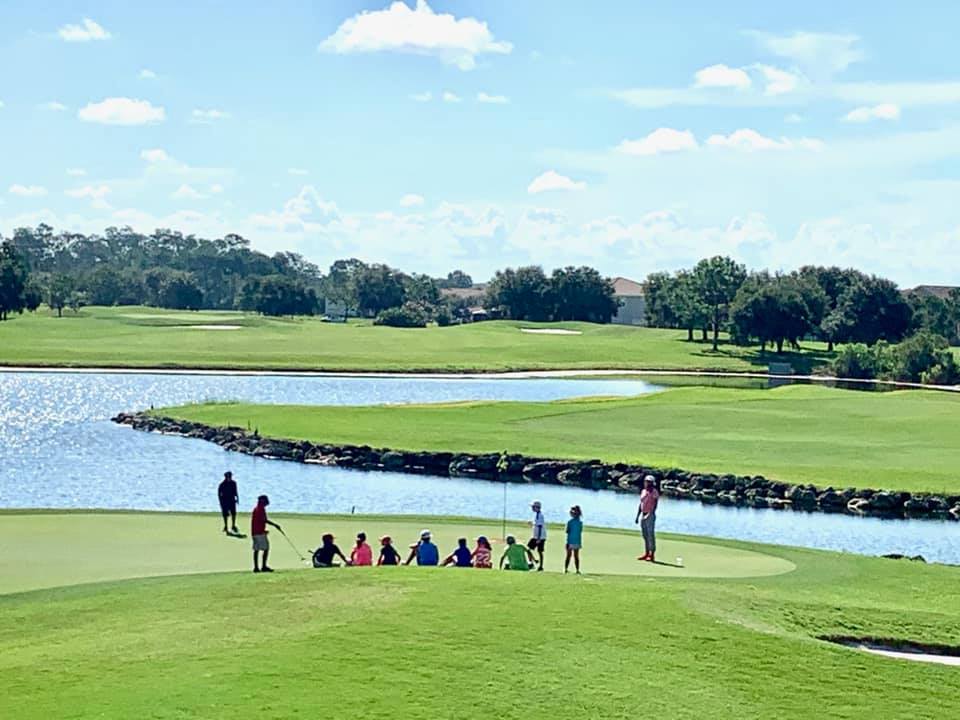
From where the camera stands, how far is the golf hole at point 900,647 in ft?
71.5

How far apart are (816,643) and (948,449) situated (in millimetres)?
43809

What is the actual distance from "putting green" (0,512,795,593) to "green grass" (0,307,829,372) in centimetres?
9170

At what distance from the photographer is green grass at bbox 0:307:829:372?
131 metres

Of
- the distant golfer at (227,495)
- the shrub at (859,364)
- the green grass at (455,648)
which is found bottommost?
the green grass at (455,648)

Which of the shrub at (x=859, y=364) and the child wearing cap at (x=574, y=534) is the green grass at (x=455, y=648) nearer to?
the child wearing cap at (x=574, y=534)

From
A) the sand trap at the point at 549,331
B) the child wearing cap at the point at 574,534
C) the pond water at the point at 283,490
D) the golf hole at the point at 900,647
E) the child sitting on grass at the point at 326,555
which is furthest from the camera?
the sand trap at the point at 549,331

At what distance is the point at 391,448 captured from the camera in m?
61.9

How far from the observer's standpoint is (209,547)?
101ft

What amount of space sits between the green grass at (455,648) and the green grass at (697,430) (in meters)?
29.2

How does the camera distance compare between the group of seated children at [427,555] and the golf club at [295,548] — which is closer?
the group of seated children at [427,555]

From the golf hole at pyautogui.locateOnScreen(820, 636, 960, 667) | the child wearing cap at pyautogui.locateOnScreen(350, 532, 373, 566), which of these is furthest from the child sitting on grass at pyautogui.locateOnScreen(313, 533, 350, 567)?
the golf hole at pyautogui.locateOnScreen(820, 636, 960, 667)

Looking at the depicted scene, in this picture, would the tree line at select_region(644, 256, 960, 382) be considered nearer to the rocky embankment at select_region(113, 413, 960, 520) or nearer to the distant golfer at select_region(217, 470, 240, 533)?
the rocky embankment at select_region(113, 413, 960, 520)

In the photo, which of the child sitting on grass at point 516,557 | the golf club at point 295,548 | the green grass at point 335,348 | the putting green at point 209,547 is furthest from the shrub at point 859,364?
the child sitting on grass at point 516,557

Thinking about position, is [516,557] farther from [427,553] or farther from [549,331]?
[549,331]
